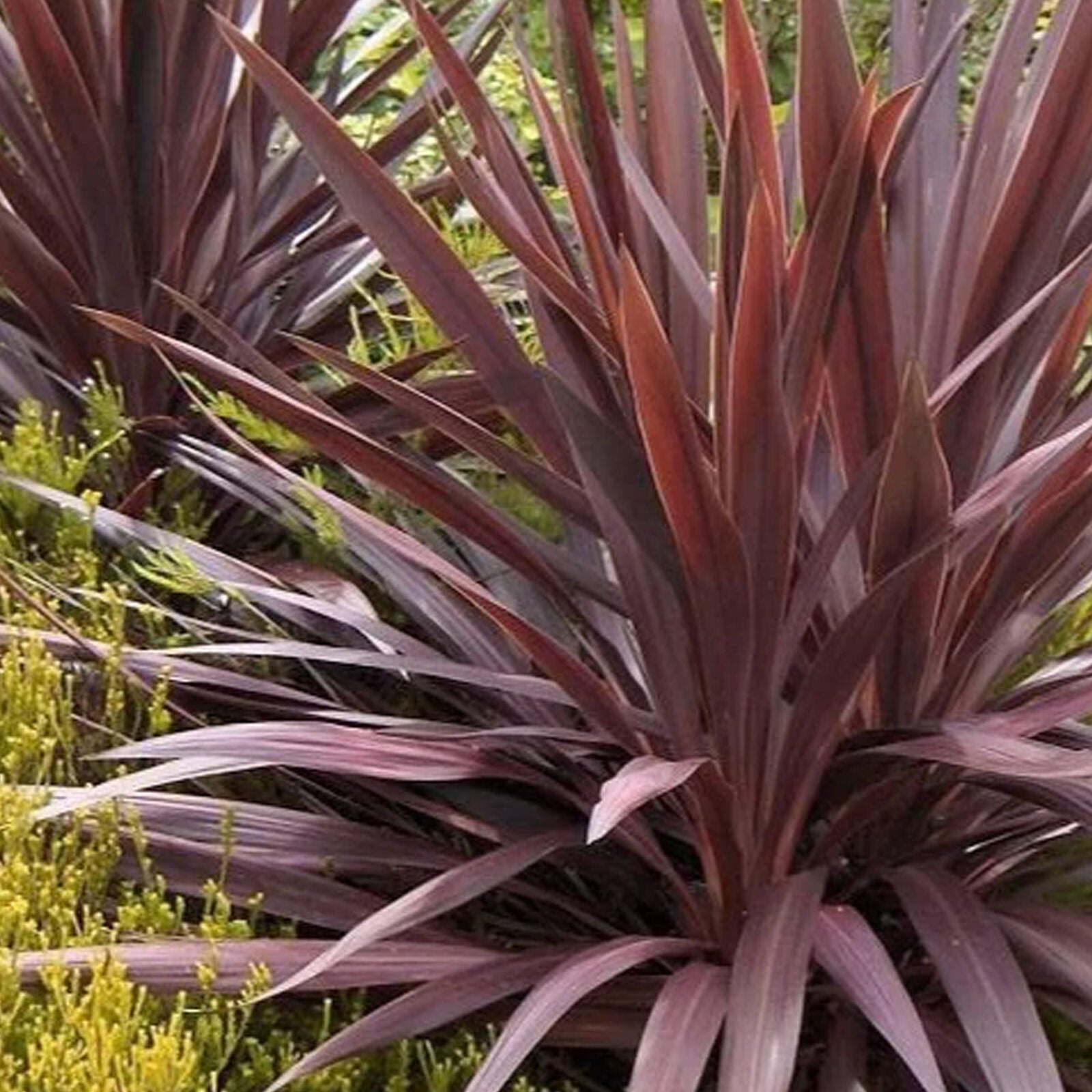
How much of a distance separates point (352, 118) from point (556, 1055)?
2.75m

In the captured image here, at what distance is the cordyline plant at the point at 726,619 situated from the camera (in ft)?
5.39

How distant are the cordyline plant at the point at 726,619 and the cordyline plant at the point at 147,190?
70 centimetres

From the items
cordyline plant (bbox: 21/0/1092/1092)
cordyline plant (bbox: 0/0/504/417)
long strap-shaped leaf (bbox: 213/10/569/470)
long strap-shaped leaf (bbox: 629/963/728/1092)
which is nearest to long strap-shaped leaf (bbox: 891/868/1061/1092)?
cordyline plant (bbox: 21/0/1092/1092)

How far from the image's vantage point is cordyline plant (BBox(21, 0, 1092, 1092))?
5.39ft

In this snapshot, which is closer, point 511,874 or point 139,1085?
point 139,1085

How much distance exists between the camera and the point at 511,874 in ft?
5.88

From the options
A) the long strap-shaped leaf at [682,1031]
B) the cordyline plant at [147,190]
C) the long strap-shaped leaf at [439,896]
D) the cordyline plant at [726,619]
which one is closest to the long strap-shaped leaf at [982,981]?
the cordyline plant at [726,619]

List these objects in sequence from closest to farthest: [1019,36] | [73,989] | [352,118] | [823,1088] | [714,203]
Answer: [73,989] < [823,1088] < [1019,36] < [714,203] < [352,118]

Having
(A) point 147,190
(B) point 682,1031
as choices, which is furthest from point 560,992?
(A) point 147,190

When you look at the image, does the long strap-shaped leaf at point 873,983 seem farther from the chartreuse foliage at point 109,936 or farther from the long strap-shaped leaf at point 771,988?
the chartreuse foliage at point 109,936

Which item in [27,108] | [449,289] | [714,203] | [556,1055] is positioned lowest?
[556,1055]

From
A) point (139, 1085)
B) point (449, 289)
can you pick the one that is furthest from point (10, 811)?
point (449, 289)

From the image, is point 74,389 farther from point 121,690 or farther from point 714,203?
point 714,203

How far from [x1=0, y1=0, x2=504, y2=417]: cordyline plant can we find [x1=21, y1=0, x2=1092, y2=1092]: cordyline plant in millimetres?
696
